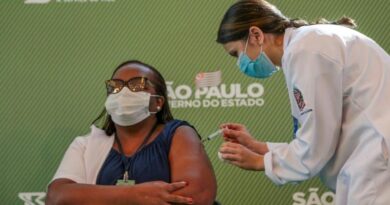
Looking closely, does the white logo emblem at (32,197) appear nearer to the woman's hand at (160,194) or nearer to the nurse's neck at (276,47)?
the woman's hand at (160,194)

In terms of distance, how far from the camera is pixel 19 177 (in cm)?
255

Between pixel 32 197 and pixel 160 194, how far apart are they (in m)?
0.95

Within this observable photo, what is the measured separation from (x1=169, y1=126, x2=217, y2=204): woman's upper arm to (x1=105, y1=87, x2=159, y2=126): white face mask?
0.17 meters

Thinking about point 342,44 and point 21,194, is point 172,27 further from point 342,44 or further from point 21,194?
point 342,44

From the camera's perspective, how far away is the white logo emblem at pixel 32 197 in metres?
2.55

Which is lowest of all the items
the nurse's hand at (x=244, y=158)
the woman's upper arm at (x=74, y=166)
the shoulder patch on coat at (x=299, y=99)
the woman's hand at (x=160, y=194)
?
the woman's upper arm at (x=74, y=166)

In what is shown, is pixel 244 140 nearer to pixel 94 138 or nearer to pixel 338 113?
pixel 338 113

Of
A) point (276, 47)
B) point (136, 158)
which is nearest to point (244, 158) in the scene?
point (276, 47)

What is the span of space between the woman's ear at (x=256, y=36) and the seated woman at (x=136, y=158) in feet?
1.38

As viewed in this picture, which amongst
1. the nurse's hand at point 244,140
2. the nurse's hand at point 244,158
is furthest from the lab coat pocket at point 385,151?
the nurse's hand at point 244,140

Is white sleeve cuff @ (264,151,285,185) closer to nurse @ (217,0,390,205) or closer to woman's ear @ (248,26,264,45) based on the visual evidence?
nurse @ (217,0,390,205)

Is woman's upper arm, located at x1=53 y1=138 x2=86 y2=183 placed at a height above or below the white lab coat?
below

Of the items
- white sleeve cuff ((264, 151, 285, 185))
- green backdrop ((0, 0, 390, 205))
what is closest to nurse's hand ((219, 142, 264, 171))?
white sleeve cuff ((264, 151, 285, 185))

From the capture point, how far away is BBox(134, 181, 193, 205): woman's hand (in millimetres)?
1800
